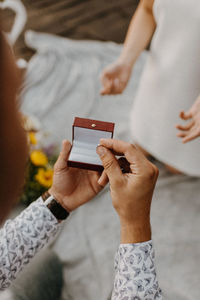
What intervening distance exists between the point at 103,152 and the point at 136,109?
29.1 inches

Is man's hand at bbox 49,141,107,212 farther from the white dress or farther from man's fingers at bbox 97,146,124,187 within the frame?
the white dress

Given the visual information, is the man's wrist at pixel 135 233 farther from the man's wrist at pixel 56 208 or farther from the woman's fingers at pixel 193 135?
the woman's fingers at pixel 193 135

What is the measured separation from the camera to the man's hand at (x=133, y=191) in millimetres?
773

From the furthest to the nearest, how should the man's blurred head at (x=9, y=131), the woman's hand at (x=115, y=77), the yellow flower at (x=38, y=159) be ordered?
the yellow flower at (x=38, y=159)
the woman's hand at (x=115, y=77)
the man's blurred head at (x=9, y=131)

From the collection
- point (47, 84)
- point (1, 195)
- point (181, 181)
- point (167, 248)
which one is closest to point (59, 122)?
point (47, 84)

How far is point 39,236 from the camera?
3.07ft

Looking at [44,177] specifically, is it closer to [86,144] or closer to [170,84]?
[86,144]

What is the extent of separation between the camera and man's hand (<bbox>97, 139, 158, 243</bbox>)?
30.4 inches

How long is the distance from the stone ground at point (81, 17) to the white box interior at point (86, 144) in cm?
160

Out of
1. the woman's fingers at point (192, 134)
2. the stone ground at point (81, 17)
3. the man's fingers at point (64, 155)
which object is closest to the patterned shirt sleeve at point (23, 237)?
the man's fingers at point (64, 155)

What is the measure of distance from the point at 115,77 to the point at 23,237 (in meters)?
0.74

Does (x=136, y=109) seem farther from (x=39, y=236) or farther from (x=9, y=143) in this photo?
(x=9, y=143)

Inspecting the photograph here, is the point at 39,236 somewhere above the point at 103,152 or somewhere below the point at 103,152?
below

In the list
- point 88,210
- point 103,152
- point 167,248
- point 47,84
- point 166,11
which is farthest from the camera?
point 47,84
